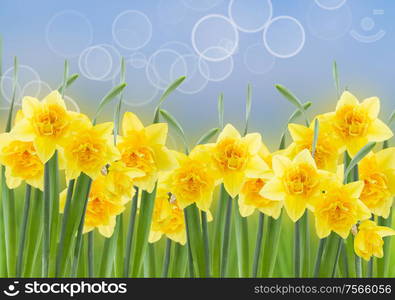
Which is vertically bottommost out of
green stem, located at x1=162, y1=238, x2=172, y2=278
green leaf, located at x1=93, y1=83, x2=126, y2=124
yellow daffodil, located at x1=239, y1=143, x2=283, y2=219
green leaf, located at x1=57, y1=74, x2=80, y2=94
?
green stem, located at x1=162, y1=238, x2=172, y2=278

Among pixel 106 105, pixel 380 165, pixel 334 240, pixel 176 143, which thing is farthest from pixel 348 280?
pixel 106 105

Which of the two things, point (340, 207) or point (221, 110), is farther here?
point (221, 110)

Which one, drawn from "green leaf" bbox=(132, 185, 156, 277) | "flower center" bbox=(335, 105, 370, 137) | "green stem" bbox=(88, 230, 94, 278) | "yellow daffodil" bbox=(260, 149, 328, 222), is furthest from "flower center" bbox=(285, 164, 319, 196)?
"green stem" bbox=(88, 230, 94, 278)

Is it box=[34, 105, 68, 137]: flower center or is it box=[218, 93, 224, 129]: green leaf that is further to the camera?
box=[218, 93, 224, 129]: green leaf

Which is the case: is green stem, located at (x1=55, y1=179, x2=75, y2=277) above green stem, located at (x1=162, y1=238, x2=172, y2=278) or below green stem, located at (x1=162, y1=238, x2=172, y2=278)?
above

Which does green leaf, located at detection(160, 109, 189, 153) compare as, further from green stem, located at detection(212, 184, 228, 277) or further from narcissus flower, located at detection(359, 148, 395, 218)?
narcissus flower, located at detection(359, 148, 395, 218)

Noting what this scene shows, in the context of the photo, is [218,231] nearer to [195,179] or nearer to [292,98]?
[195,179]

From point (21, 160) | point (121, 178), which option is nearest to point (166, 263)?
point (121, 178)
